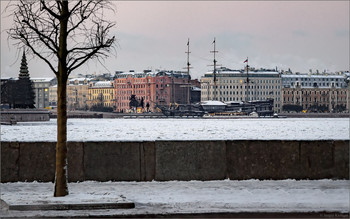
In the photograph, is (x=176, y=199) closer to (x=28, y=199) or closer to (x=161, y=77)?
(x=28, y=199)

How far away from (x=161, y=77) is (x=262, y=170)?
579 feet

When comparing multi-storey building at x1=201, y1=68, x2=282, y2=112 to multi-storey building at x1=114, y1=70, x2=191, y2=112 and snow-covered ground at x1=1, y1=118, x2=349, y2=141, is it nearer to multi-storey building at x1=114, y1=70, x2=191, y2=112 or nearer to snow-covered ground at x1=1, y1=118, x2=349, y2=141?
multi-storey building at x1=114, y1=70, x2=191, y2=112

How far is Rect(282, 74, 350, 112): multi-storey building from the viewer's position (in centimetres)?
18800

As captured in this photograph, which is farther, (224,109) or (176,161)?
(224,109)

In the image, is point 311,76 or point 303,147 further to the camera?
point 311,76

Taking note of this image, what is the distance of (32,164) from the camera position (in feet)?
40.2

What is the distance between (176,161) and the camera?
1237cm

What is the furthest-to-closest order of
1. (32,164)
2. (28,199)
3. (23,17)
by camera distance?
1. (32,164)
2. (23,17)
3. (28,199)

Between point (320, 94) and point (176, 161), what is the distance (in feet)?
599

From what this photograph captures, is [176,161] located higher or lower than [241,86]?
lower

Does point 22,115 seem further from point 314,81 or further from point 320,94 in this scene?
point 314,81

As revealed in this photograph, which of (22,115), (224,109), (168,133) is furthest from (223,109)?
(168,133)

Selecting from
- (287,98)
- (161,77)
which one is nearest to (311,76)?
(287,98)

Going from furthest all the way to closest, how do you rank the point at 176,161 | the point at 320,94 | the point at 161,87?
the point at 320,94 → the point at 161,87 → the point at 176,161
